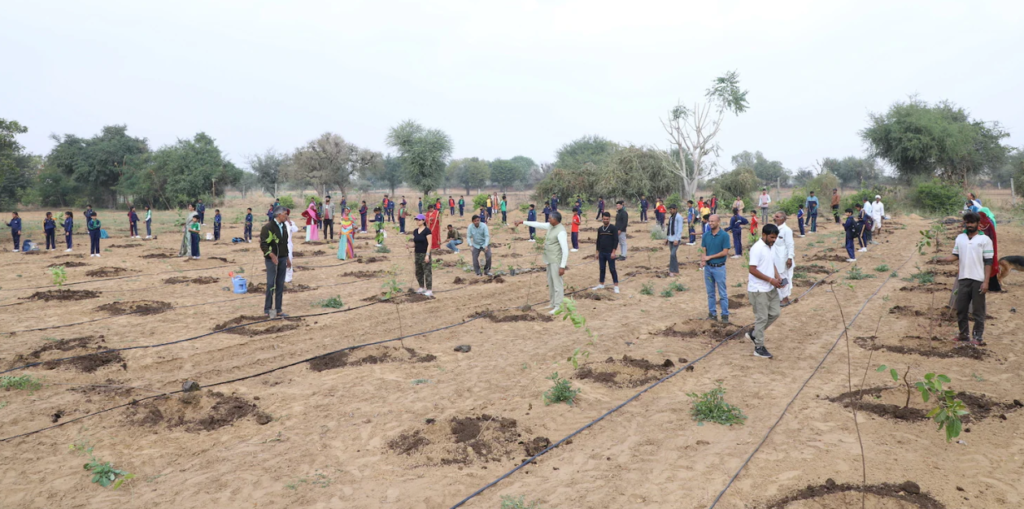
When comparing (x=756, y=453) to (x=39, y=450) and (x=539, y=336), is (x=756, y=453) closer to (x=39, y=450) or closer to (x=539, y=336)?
(x=539, y=336)

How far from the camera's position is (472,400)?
6305mm

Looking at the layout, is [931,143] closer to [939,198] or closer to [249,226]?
[939,198]

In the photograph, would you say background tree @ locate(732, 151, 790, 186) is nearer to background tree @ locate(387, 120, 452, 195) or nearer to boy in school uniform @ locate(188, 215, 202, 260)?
background tree @ locate(387, 120, 452, 195)

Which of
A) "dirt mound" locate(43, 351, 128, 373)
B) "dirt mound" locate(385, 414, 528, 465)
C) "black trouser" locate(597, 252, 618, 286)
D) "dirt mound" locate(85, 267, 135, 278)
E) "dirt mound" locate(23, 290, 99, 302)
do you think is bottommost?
"dirt mound" locate(385, 414, 528, 465)

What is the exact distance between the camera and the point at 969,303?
25.0 ft

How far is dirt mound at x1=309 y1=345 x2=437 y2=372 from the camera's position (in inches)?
299

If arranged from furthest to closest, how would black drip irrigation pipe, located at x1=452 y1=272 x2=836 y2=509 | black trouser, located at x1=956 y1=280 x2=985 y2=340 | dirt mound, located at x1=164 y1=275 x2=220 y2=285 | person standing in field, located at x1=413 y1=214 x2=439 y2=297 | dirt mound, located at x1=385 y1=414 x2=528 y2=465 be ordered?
dirt mound, located at x1=164 y1=275 x2=220 y2=285, person standing in field, located at x1=413 y1=214 x2=439 y2=297, black trouser, located at x1=956 y1=280 x2=985 y2=340, dirt mound, located at x1=385 y1=414 x2=528 y2=465, black drip irrigation pipe, located at x1=452 y1=272 x2=836 y2=509

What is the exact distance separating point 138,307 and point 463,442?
881 centimetres

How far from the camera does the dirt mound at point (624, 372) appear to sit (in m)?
6.88

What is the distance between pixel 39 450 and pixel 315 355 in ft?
10.7

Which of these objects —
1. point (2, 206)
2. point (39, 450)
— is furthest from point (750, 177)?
point (2, 206)

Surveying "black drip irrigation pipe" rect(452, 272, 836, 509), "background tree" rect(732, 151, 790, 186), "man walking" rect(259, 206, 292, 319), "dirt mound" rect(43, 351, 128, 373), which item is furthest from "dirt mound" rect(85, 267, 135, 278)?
"background tree" rect(732, 151, 790, 186)

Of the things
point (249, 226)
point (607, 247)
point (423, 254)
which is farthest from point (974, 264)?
point (249, 226)

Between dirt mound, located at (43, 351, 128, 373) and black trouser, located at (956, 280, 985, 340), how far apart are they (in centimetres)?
1068
